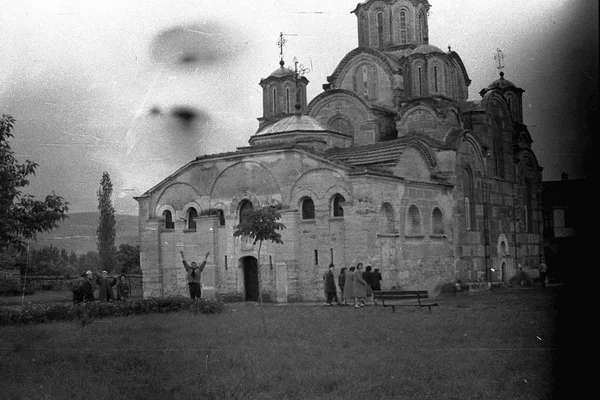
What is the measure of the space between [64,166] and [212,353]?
554 centimetres

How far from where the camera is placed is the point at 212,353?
11.5 metres

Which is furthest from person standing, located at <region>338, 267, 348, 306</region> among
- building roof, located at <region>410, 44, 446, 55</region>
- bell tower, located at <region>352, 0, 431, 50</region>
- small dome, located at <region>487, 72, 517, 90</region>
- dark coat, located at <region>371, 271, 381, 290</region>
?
small dome, located at <region>487, 72, 517, 90</region>

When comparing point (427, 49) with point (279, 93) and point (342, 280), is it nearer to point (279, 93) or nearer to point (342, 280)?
point (279, 93)

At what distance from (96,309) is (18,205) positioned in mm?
3222

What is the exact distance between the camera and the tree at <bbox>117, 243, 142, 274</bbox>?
29161mm

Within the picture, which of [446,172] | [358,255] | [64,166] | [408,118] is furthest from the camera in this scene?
[408,118]

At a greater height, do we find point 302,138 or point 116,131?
point 302,138

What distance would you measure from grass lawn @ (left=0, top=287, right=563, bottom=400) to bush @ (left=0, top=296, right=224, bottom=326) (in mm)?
563

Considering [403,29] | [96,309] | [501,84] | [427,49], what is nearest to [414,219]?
[427,49]

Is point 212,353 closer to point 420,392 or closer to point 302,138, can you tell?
point 420,392

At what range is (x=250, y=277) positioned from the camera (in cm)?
2480

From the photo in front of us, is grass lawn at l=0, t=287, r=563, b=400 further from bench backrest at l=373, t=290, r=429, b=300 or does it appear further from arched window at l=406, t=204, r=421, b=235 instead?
arched window at l=406, t=204, r=421, b=235

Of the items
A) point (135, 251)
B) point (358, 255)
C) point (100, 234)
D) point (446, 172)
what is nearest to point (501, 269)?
point (446, 172)

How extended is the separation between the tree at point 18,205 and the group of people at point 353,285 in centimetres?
843
